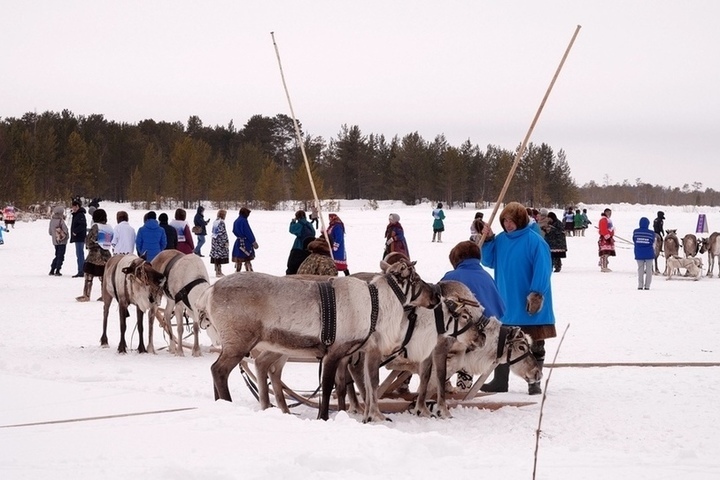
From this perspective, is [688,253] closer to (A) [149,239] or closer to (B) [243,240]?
(B) [243,240]

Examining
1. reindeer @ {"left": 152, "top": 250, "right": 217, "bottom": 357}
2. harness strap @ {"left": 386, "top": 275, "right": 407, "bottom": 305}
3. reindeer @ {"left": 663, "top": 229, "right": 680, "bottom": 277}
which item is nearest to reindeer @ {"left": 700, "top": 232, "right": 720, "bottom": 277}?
reindeer @ {"left": 663, "top": 229, "right": 680, "bottom": 277}

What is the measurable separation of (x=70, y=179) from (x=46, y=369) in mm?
70700

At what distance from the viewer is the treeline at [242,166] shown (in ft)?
244

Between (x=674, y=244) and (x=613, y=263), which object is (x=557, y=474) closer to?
(x=674, y=244)

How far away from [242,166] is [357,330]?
256 ft

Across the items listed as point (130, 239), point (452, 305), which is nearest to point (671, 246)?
point (130, 239)

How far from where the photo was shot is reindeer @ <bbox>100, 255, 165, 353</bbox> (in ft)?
34.8

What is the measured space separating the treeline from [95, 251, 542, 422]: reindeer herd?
5673 centimetres

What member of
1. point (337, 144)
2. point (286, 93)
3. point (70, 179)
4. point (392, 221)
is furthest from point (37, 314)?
point (337, 144)

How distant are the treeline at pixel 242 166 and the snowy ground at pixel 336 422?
2113 inches

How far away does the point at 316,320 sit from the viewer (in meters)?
6.83

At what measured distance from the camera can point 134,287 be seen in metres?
10.9

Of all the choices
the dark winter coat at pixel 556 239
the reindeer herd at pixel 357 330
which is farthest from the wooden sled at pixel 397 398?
the dark winter coat at pixel 556 239

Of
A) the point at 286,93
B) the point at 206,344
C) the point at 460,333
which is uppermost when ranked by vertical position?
the point at 286,93
